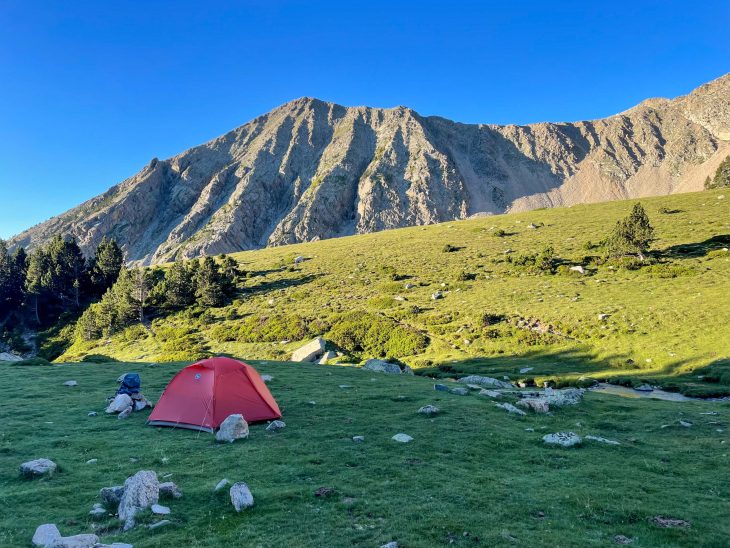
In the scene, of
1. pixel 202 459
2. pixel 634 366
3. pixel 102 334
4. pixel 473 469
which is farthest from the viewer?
pixel 102 334

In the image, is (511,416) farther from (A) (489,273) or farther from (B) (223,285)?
(B) (223,285)

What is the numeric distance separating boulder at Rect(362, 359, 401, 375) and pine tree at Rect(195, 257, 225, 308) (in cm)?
3746

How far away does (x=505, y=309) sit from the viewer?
43344mm

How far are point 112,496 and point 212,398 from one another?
23.4ft

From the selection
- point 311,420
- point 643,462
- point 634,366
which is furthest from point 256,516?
point 634,366

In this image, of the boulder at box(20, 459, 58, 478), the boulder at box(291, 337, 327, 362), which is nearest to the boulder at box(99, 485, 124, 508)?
the boulder at box(20, 459, 58, 478)

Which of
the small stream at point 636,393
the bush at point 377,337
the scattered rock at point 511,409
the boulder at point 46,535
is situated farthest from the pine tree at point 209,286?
the boulder at point 46,535

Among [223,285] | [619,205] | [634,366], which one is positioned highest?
[619,205]

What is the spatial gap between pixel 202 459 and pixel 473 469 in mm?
7878

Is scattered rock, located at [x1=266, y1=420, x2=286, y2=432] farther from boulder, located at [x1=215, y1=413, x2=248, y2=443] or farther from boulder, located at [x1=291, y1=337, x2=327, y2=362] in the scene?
boulder, located at [x1=291, y1=337, x2=327, y2=362]

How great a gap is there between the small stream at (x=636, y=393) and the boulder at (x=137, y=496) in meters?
24.2

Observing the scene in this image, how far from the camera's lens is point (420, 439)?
14141mm

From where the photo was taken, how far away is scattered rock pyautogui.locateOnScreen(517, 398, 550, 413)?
18.4m

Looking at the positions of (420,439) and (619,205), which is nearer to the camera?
(420,439)
